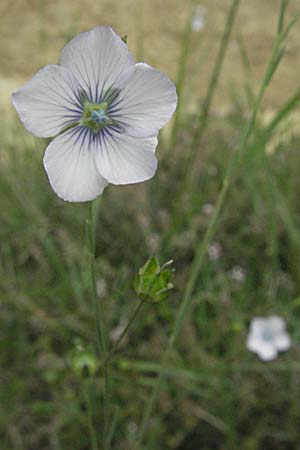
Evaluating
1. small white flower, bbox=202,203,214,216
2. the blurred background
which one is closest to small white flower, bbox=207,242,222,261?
the blurred background

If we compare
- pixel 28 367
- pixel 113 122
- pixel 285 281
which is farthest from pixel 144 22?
pixel 113 122

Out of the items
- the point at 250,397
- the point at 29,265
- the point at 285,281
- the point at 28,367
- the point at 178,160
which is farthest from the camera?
the point at 178,160

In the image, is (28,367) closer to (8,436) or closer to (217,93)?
(8,436)

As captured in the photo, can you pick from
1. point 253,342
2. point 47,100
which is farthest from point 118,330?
point 47,100

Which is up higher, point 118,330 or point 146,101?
point 146,101

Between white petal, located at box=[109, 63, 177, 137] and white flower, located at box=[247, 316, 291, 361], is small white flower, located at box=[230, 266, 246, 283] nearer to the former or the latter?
white flower, located at box=[247, 316, 291, 361]

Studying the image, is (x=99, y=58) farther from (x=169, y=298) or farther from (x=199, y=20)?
(x=199, y=20)
